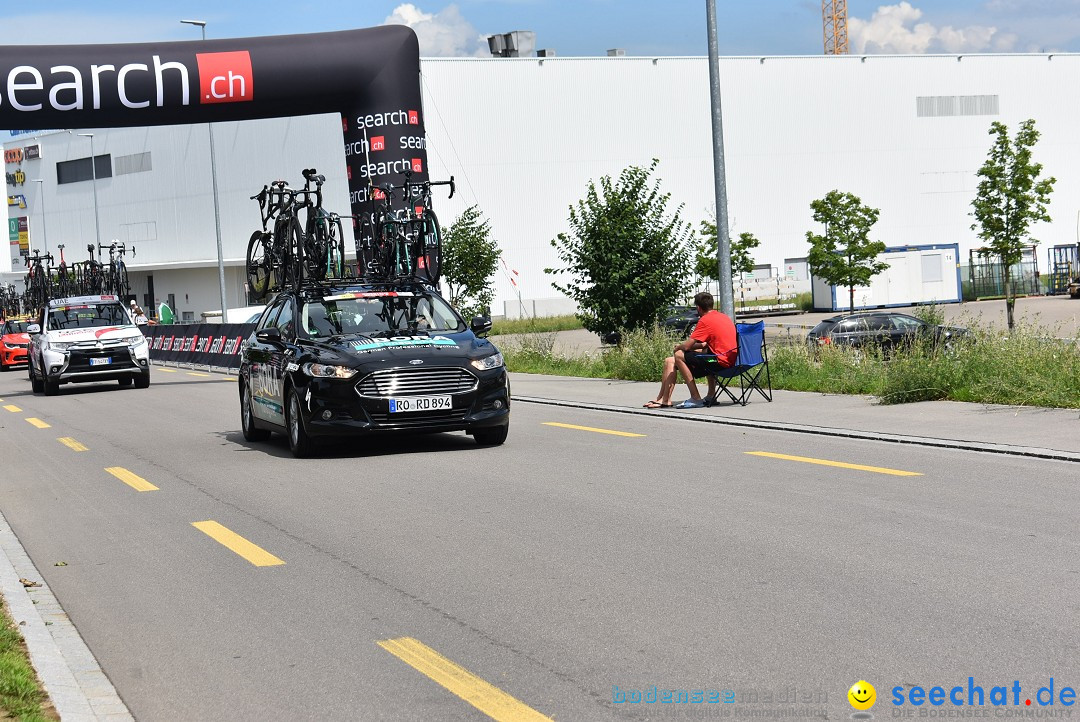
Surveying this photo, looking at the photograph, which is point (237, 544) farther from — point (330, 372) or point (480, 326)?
point (480, 326)

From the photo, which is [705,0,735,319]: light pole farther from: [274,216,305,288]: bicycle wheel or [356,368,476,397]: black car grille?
[356,368,476,397]: black car grille

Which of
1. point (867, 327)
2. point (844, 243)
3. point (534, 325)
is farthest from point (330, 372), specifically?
point (534, 325)

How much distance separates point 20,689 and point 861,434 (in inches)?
367

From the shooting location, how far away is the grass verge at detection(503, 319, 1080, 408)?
553 inches

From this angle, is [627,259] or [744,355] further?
[627,259]

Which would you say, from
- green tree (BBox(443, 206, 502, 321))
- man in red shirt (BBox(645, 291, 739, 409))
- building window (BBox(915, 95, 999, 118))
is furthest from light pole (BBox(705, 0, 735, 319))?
building window (BBox(915, 95, 999, 118))

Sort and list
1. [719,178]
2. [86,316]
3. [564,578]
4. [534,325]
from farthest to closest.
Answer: [534,325] → [86,316] → [719,178] → [564,578]

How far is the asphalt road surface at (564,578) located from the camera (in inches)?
193

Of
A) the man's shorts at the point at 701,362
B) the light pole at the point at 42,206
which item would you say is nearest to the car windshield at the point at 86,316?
the man's shorts at the point at 701,362

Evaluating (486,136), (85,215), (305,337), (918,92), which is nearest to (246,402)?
(305,337)

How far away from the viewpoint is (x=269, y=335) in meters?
13.6

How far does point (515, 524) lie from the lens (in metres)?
8.41

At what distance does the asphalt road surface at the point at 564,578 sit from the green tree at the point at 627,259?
14125 mm

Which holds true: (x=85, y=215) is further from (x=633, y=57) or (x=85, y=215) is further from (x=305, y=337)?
(x=305, y=337)
